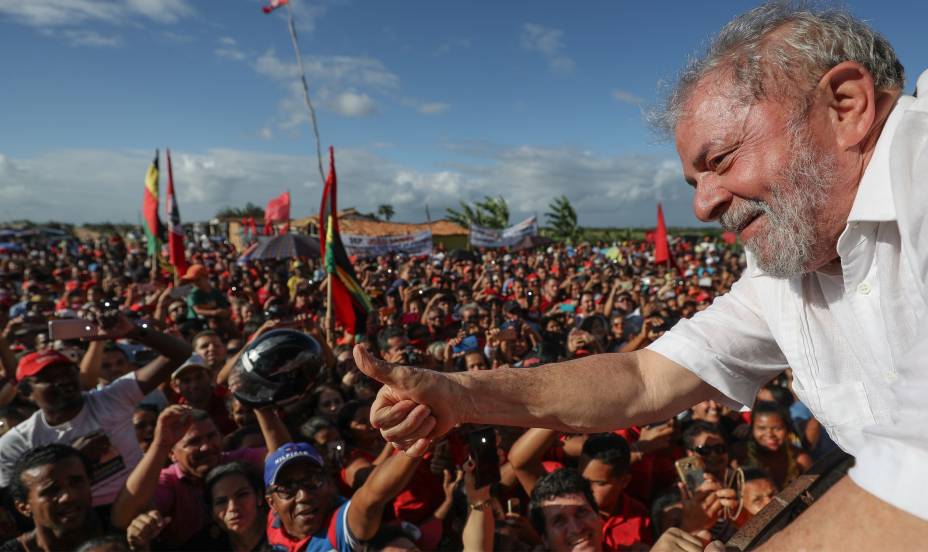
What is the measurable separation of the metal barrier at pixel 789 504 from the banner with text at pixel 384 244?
479 inches

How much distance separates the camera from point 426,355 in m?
5.99

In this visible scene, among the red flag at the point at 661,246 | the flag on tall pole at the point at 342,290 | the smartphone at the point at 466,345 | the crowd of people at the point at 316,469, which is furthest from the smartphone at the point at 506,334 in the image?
the red flag at the point at 661,246

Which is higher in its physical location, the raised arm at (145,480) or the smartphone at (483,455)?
the smartphone at (483,455)

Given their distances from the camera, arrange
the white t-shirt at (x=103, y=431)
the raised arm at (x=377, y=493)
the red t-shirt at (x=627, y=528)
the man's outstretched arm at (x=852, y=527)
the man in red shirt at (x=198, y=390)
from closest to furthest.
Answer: the man's outstretched arm at (x=852, y=527)
the raised arm at (x=377, y=493)
the red t-shirt at (x=627, y=528)
the white t-shirt at (x=103, y=431)
the man in red shirt at (x=198, y=390)

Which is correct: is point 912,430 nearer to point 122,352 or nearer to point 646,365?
point 646,365

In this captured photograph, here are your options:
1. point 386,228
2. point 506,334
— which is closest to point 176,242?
point 506,334

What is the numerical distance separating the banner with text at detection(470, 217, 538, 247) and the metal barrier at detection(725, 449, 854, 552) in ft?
55.9

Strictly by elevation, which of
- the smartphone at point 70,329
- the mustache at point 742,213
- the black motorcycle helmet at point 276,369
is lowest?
the black motorcycle helmet at point 276,369

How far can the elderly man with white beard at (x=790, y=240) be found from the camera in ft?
4.06

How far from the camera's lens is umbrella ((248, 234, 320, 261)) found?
1435 cm

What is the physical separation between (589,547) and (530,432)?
2.11 feet

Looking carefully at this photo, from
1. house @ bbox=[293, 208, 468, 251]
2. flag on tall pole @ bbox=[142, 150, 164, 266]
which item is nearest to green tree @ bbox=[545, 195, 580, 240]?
house @ bbox=[293, 208, 468, 251]

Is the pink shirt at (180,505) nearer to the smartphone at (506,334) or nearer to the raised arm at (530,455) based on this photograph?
the raised arm at (530,455)

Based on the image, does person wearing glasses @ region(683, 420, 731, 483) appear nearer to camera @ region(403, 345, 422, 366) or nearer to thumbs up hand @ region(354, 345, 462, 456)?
camera @ region(403, 345, 422, 366)
